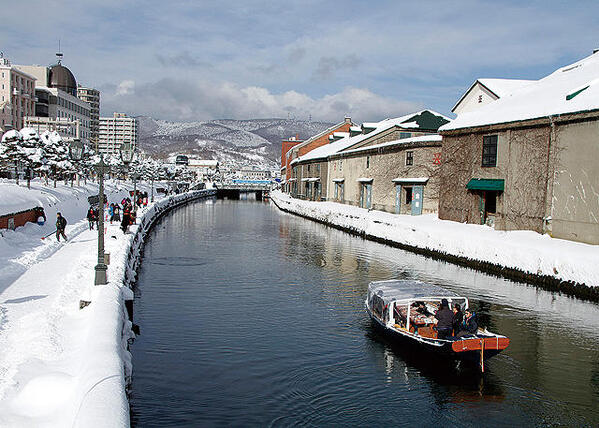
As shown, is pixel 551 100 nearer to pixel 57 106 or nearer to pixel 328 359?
pixel 328 359

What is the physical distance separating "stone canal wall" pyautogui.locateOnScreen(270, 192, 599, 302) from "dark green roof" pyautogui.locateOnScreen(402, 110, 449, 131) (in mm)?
19069

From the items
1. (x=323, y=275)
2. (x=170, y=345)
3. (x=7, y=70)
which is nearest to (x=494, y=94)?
(x=323, y=275)

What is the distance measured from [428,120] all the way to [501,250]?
36.9m

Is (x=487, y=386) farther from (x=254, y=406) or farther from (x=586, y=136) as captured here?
(x=586, y=136)

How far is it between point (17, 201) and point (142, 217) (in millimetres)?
13319

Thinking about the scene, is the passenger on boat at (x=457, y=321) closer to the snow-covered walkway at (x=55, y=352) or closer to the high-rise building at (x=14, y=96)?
the snow-covered walkway at (x=55, y=352)

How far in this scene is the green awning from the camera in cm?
3828

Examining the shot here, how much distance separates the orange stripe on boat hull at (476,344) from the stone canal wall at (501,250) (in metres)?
11.2

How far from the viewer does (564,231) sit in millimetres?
31438

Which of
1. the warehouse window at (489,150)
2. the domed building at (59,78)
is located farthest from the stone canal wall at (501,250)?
the domed building at (59,78)

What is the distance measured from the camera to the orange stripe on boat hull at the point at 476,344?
50.8 ft

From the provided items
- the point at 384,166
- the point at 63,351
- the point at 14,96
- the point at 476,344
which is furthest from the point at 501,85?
the point at 14,96

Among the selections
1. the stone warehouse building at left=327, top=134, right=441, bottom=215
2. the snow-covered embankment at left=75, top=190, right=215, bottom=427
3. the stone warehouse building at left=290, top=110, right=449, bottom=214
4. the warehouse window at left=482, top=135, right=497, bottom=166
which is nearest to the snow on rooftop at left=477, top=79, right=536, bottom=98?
the stone warehouse building at left=290, top=110, right=449, bottom=214

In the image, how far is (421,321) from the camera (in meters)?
17.8
